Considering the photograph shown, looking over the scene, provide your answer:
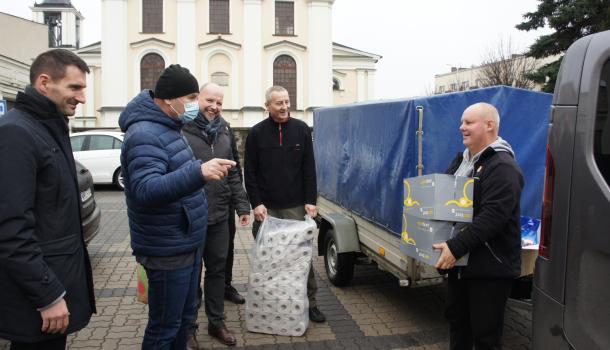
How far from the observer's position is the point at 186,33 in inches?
1519

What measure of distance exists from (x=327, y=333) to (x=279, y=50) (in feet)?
120

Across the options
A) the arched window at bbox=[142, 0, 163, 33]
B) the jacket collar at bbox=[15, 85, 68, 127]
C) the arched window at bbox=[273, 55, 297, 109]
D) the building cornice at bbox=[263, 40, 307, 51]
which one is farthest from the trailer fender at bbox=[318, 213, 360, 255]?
the arched window at bbox=[142, 0, 163, 33]

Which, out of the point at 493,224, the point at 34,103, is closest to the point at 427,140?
the point at 493,224

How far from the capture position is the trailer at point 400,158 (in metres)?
4.46

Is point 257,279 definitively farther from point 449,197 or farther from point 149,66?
point 149,66

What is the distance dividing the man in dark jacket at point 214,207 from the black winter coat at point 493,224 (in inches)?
79.7

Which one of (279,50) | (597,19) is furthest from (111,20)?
(597,19)

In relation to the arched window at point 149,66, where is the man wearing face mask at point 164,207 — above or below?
below

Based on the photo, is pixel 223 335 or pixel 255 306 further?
pixel 255 306

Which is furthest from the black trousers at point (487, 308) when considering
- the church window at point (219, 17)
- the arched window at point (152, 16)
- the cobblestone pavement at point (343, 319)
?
the arched window at point (152, 16)

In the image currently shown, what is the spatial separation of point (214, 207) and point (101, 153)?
41.6 ft

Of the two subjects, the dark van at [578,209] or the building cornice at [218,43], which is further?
the building cornice at [218,43]

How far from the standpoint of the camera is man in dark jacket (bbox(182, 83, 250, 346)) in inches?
170

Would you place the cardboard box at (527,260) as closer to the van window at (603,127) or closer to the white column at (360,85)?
the van window at (603,127)
